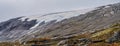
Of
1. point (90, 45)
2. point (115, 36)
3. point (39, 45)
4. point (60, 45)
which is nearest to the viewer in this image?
point (90, 45)

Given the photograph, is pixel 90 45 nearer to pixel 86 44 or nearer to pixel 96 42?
pixel 86 44

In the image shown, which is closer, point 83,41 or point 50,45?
point 83,41

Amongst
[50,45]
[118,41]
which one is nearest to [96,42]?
[118,41]

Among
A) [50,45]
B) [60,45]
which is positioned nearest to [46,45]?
[50,45]

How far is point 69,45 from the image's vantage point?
5859 centimetres

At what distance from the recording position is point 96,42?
62.7 meters

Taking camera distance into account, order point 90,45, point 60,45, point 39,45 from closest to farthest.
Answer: point 90,45, point 60,45, point 39,45

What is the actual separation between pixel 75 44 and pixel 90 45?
587cm

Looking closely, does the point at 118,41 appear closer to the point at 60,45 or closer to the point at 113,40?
the point at 113,40

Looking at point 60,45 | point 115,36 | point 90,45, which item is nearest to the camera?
point 90,45

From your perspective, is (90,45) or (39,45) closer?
(90,45)

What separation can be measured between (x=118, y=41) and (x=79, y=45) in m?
7.46

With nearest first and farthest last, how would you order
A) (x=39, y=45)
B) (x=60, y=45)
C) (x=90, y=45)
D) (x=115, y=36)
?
(x=90, y=45) < (x=115, y=36) < (x=60, y=45) < (x=39, y=45)

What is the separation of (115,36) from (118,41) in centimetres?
258
